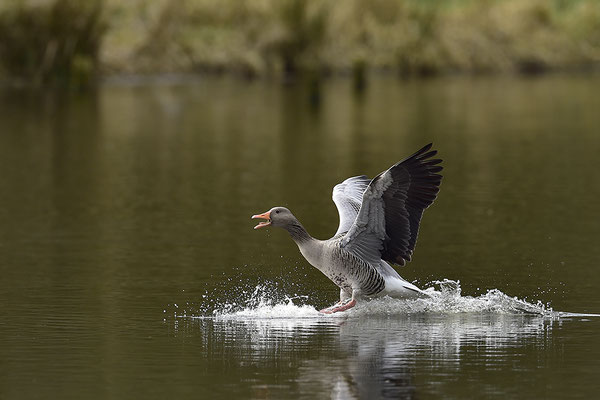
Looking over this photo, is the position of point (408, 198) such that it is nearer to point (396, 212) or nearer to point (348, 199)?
point (396, 212)

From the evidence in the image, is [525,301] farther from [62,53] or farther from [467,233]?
[62,53]

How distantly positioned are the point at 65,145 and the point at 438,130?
10.2 meters

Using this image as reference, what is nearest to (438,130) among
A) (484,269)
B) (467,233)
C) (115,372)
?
(467,233)

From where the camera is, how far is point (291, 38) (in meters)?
63.8

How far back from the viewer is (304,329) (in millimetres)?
11422

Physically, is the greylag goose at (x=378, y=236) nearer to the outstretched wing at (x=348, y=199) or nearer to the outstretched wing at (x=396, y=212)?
the outstretched wing at (x=396, y=212)

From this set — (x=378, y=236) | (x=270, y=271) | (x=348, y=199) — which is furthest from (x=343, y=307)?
(x=270, y=271)

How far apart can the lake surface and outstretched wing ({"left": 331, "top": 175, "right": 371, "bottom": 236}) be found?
961mm

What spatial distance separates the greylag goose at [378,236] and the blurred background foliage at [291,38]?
135ft

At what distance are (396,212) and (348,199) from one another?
1162 millimetres

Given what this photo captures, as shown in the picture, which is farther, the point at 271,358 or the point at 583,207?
the point at 583,207

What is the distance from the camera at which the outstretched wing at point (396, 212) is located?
11.8m

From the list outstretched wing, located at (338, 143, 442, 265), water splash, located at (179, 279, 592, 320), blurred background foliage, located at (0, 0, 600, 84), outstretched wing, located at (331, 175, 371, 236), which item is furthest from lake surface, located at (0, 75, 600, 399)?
blurred background foliage, located at (0, 0, 600, 84)

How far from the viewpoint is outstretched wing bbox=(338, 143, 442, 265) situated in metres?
11.8
